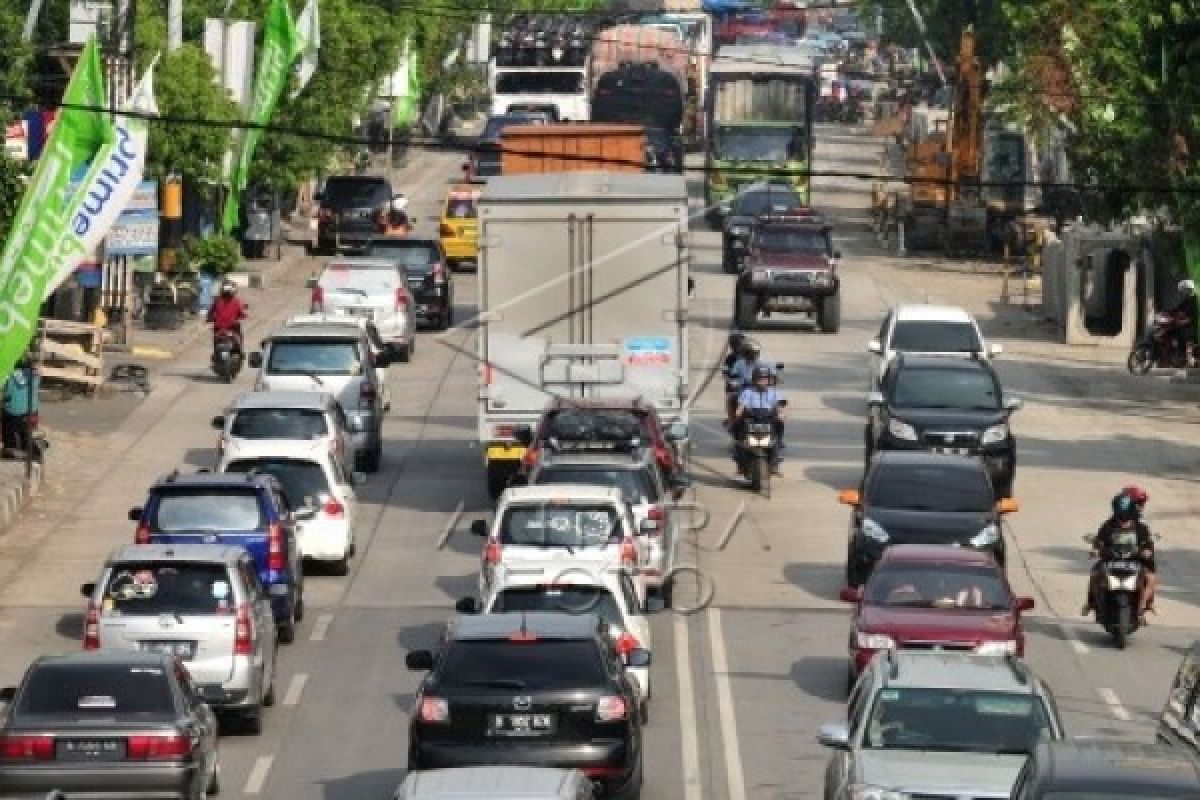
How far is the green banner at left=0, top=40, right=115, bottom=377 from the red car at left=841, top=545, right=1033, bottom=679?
472 inches

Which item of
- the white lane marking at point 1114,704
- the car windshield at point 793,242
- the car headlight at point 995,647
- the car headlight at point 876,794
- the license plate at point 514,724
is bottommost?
the white lane marking at point 1114,704

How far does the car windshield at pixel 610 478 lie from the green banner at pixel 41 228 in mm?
6702

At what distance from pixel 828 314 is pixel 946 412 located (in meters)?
19.3

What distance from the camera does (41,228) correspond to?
135 ft

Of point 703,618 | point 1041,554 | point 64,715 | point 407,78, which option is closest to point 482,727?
point 64,715

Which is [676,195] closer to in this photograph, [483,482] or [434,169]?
[483,482]

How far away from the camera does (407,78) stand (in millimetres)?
100188

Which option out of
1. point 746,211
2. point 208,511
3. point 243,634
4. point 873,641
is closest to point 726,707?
point 873,641

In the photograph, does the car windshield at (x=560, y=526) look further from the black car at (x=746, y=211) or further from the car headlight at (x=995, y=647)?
the black car at (x=746, y=211)

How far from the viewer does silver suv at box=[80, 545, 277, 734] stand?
28719 mm

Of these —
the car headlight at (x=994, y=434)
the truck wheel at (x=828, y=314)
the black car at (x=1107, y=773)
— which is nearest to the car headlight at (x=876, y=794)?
the black car at (x=1107, y=773)

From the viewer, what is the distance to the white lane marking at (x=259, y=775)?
88.9 feet

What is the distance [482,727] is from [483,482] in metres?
20.8

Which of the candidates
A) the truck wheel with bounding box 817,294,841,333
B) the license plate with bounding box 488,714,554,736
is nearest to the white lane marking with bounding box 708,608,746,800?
the license plate with bounding box 488,714,554,736
